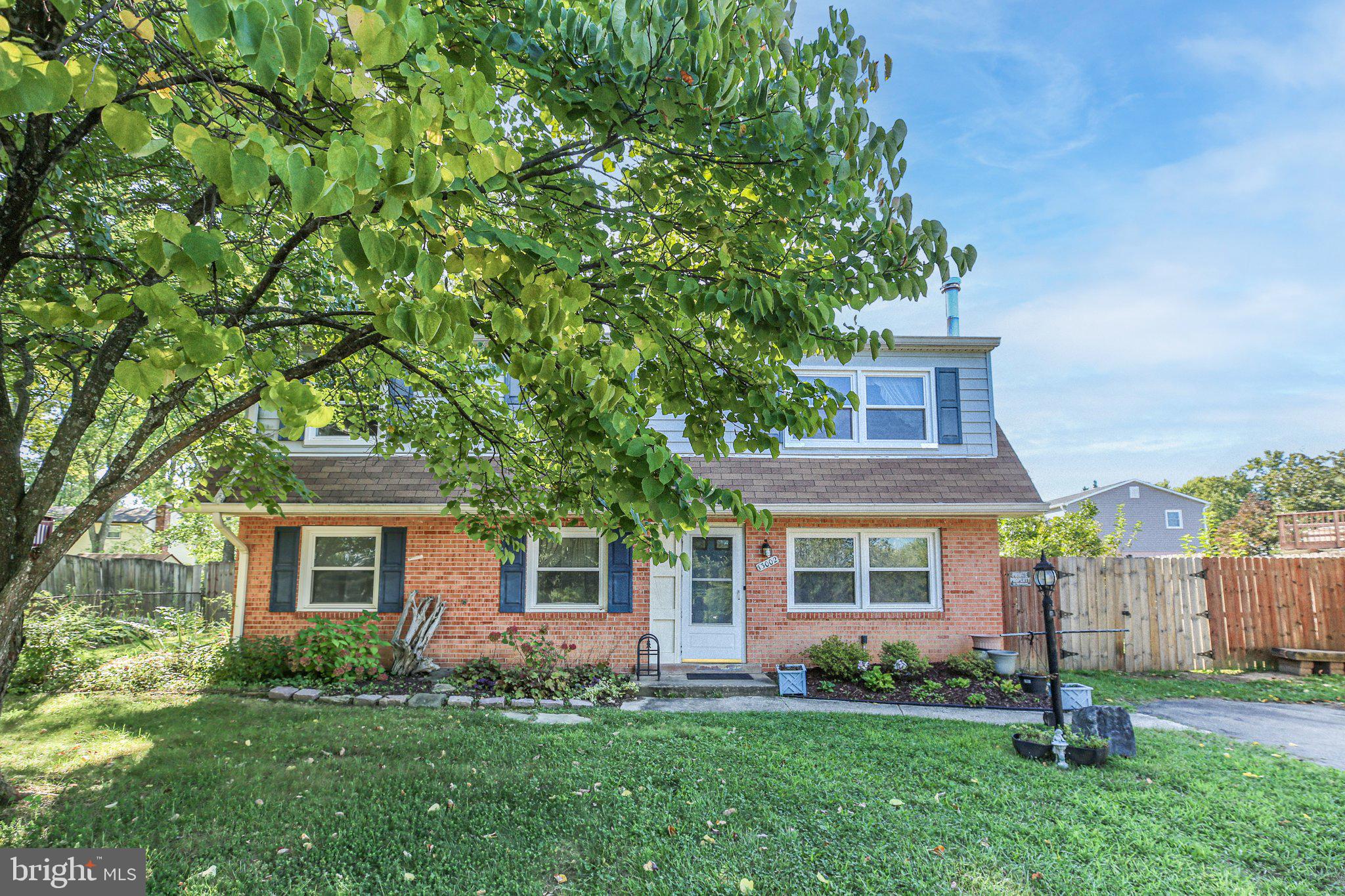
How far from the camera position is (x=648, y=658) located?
33.0 feet

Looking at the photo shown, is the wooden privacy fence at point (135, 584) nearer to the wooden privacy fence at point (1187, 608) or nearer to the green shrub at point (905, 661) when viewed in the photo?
the green shrub at point (905, 661)

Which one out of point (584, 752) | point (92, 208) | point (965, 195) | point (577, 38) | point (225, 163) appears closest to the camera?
point (225, 163)

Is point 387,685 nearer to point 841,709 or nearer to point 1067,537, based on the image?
point 841,709

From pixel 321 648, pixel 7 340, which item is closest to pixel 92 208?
pixel 7 340

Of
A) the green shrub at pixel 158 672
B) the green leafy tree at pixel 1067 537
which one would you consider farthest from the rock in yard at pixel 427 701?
the green leafy tree at pixel 1067 537

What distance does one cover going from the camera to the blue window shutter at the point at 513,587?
33.9 ft

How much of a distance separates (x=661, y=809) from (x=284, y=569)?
8038 millimetres

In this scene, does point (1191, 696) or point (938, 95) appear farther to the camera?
point (1191, 696)

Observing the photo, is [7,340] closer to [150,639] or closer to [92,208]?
[92,208]

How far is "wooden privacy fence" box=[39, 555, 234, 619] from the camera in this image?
14.3m

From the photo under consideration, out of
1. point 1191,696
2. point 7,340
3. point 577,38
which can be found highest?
point 577,38

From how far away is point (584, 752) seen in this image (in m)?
6.09

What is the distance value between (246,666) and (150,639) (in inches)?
143

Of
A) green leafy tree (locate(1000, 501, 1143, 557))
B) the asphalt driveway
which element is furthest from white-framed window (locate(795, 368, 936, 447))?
green leafy tree (locate(1000, 501, 1143, 557))
